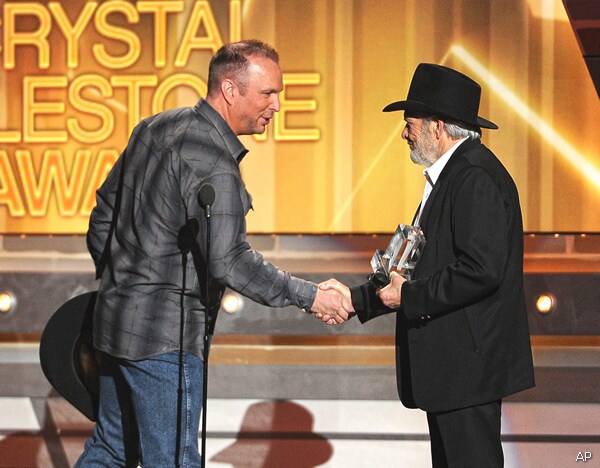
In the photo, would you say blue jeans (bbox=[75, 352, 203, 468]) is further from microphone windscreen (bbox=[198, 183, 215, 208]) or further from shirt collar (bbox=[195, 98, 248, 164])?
shirt collar (bbox=[195, 98, 248, 164])

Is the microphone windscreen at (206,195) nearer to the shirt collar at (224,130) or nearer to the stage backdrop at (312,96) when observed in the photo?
the shirt collar at (224,130)

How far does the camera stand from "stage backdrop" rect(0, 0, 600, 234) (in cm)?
466

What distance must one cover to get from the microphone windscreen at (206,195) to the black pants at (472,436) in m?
0.92

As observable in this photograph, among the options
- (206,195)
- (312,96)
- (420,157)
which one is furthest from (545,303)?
(206,195)

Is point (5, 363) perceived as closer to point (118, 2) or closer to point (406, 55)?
point (118, 2)

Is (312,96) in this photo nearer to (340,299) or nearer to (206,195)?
(340,299)

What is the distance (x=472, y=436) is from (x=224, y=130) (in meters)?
1.12

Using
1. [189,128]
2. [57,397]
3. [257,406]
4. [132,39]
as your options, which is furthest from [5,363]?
[189,128]

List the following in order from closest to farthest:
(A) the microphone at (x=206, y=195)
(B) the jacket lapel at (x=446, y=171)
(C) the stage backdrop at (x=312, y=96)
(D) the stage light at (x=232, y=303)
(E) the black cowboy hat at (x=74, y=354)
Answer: (A) the microphone at (x=206, y=195), (B) the jacket lapel at (x=446, y=171), (E) the black cowboy hat at (x=74, y=354), (C) the stage backdrop at (x=312, y=96), (D) the stage light at (x=232, y=303)

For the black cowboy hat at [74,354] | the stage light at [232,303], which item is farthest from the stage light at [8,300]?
the black cowboy hat at [74,354]

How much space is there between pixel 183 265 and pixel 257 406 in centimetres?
193

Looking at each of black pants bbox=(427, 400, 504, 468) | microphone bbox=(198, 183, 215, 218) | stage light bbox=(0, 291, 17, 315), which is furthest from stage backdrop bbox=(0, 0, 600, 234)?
microphone bbox=(198, 183, 215, 218)

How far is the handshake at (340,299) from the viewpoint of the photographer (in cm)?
324

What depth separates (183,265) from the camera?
3.11 m
